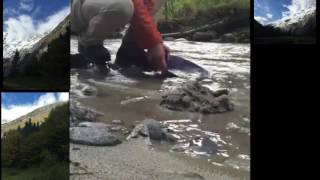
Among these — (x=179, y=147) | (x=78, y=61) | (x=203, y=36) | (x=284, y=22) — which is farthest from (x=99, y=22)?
(x=284, y=22)

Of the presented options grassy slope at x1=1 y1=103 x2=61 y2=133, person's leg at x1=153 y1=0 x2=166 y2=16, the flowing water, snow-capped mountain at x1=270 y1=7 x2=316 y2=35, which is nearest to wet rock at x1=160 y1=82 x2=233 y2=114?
the flowing water

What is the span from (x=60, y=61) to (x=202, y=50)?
90 centimetres

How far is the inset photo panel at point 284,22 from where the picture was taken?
301 cm

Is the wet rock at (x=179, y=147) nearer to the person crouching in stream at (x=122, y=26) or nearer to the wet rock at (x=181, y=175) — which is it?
the wet rock at (x=181, y=175)

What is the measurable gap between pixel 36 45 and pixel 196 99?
3.41 feet

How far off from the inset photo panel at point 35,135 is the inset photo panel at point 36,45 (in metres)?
0.08

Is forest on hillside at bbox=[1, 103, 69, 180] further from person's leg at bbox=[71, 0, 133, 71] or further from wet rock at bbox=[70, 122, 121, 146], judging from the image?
person's leg at bbox=[71, 0, 133, 71]

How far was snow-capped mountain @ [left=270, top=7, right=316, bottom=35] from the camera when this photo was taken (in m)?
3.07

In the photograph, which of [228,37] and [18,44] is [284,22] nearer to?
[228,37]

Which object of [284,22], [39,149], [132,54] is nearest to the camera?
[39,149]

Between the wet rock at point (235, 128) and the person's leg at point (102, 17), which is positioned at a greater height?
the person's leg at point (102, 17)

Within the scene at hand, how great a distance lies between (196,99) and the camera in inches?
115

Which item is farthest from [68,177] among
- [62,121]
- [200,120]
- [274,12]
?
[274,12]

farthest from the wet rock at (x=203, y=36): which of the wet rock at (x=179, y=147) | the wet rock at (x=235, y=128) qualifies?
the wet rock at (x=179, y=147)
